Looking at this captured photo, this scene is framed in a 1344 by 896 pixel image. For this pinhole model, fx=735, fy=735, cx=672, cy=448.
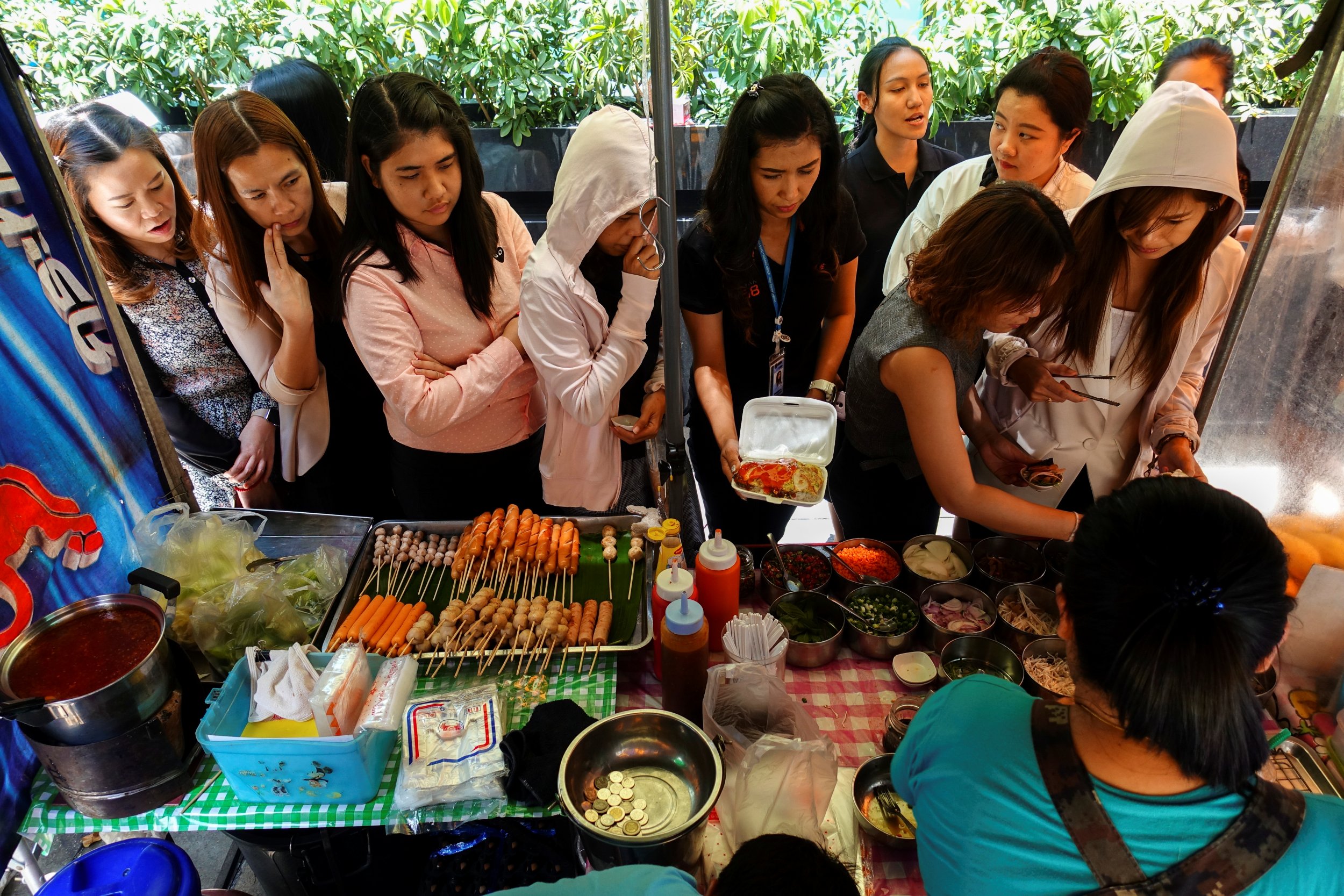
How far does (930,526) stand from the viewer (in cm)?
313

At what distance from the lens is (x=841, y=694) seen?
209 cm

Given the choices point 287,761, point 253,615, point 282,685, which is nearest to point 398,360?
point 253,615

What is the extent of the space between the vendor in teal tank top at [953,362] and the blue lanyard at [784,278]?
1.35ft

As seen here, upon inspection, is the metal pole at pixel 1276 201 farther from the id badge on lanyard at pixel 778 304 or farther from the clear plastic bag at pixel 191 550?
the clear plastic bag at pixel 191 550

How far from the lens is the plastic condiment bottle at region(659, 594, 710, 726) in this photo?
183 cm

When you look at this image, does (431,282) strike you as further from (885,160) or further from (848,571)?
(885,160)

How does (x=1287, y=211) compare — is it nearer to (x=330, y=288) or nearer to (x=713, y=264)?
(x=713, y=264)

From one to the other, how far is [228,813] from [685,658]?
1217mm

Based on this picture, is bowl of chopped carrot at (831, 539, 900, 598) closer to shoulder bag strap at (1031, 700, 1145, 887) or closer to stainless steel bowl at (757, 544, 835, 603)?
stainless steel bowl at (757, 544, 835, 603)

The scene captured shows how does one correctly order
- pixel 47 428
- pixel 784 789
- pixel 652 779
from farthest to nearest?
pixel 47 428
pixel 652 779
pixel 784 789

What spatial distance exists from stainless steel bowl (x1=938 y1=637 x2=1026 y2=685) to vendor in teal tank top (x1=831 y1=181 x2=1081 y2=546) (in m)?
0.41

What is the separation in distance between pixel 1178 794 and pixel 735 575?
3.58 feet

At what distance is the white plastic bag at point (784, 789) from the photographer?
5.25 feet

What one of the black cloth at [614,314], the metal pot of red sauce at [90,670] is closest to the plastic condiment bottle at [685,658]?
the black cloth at [614,314]
